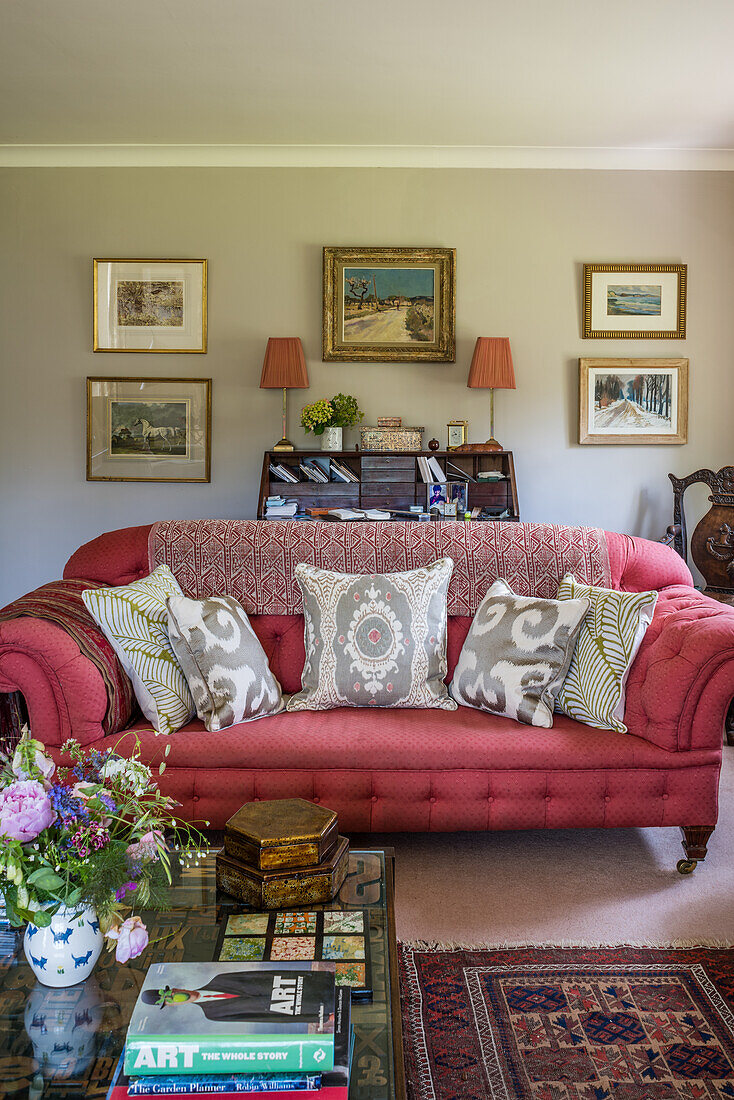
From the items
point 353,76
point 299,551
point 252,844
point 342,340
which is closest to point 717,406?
point 342,340

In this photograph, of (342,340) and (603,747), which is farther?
(342,340)

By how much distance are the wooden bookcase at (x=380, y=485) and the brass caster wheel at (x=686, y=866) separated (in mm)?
2429

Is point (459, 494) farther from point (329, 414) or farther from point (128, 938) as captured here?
point (128, 938)

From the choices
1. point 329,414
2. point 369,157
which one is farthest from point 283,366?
point 369,157

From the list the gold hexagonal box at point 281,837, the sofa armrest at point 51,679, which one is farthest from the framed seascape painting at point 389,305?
the gold hexagonal box at point 281,837

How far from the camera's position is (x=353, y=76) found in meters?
3.77

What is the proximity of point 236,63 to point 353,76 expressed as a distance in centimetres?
53

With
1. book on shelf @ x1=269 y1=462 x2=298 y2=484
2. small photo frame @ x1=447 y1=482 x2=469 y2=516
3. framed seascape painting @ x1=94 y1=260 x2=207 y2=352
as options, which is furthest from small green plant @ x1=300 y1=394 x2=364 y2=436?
framed seascape painting @ x1=94 y1=260 x2=207 y2=352

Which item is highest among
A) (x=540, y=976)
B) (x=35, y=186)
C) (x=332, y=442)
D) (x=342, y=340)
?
(x=35, y=186)

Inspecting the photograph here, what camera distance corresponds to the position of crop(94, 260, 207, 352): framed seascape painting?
4.70 meters

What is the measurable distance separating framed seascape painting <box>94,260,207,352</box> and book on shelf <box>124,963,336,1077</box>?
4.03 meters

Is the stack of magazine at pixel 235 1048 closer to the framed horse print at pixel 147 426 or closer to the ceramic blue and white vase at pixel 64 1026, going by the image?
the ceramic blue and white vase at pixel 64 1026

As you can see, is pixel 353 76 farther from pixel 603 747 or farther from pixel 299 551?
pixel 603 747

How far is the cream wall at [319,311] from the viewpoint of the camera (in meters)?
4.68
